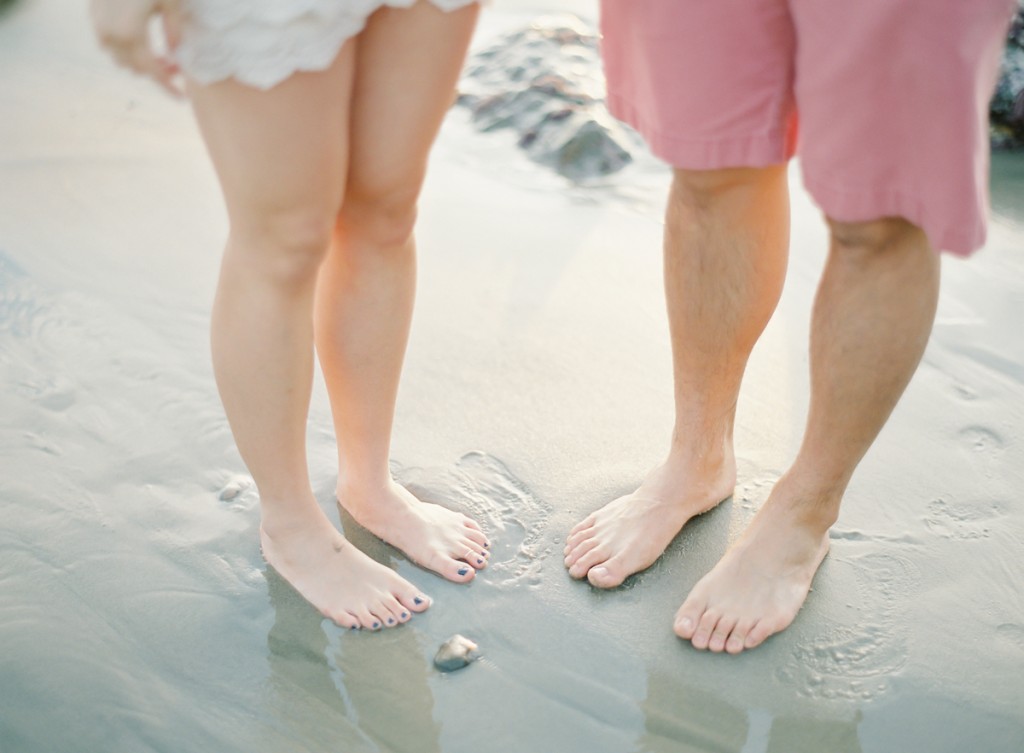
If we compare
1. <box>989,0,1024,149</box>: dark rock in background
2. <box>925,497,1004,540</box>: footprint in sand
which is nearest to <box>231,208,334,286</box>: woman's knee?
<box>925,497,1004,540</box>: footprint in sand

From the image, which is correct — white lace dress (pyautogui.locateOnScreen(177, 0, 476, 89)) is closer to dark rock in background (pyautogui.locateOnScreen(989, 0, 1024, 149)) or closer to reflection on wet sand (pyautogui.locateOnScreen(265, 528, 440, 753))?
reflection on wet sand (pyautogui.locateOnScreen(265, 528, 440, 753))

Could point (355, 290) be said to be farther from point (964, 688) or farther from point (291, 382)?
point (964, 688)

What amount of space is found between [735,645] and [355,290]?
864 millimetres

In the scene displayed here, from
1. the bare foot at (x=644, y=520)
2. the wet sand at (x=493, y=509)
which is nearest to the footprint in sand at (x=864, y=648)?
the wet sand at (x=493, y=509)

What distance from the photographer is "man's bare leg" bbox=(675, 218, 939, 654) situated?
1601mm

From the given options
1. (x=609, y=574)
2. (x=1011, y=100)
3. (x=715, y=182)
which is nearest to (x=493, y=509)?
(x=609, y=574)

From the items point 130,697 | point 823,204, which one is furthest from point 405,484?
point 823,204

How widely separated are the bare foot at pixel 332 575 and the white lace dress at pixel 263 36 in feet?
2.64

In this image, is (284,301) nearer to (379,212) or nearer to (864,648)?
(379,212)

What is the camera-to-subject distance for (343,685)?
1.67m

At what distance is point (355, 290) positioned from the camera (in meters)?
1.73

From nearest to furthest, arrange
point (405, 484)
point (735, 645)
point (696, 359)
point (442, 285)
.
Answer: point (735, 645), point (696, 359), point (405, 484), point (442, 285)

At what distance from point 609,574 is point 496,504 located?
11.8 inches

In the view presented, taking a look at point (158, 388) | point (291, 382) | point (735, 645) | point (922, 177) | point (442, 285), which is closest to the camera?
point (922, 177)
